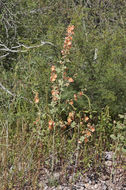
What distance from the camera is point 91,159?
269 cm

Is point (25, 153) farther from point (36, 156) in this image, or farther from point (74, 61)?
point (74, 61)

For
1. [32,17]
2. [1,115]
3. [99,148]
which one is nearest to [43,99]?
[1,115]

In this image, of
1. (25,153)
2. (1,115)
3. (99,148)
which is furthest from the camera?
(1,115)

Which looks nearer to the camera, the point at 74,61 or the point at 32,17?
the point at 74,61

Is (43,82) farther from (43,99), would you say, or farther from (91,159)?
(91,159)

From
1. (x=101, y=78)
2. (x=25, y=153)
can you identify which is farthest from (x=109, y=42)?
(x=25, y=153)

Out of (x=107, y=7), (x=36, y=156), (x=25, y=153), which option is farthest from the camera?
(x=107, y=7)

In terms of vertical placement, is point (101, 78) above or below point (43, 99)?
above

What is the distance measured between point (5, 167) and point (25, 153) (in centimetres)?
24

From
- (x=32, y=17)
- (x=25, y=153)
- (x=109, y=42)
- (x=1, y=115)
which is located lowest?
(x=25, y=153)

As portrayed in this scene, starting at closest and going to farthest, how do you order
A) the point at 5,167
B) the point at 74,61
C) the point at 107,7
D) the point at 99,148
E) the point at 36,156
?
the point at 5,167 → the point at 36,156 → the point at 99,148 → the point at 74,61 → the point at 107,7

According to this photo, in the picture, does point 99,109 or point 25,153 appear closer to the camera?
point 25,153

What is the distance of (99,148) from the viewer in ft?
9.14

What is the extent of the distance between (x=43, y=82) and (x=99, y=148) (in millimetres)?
882
